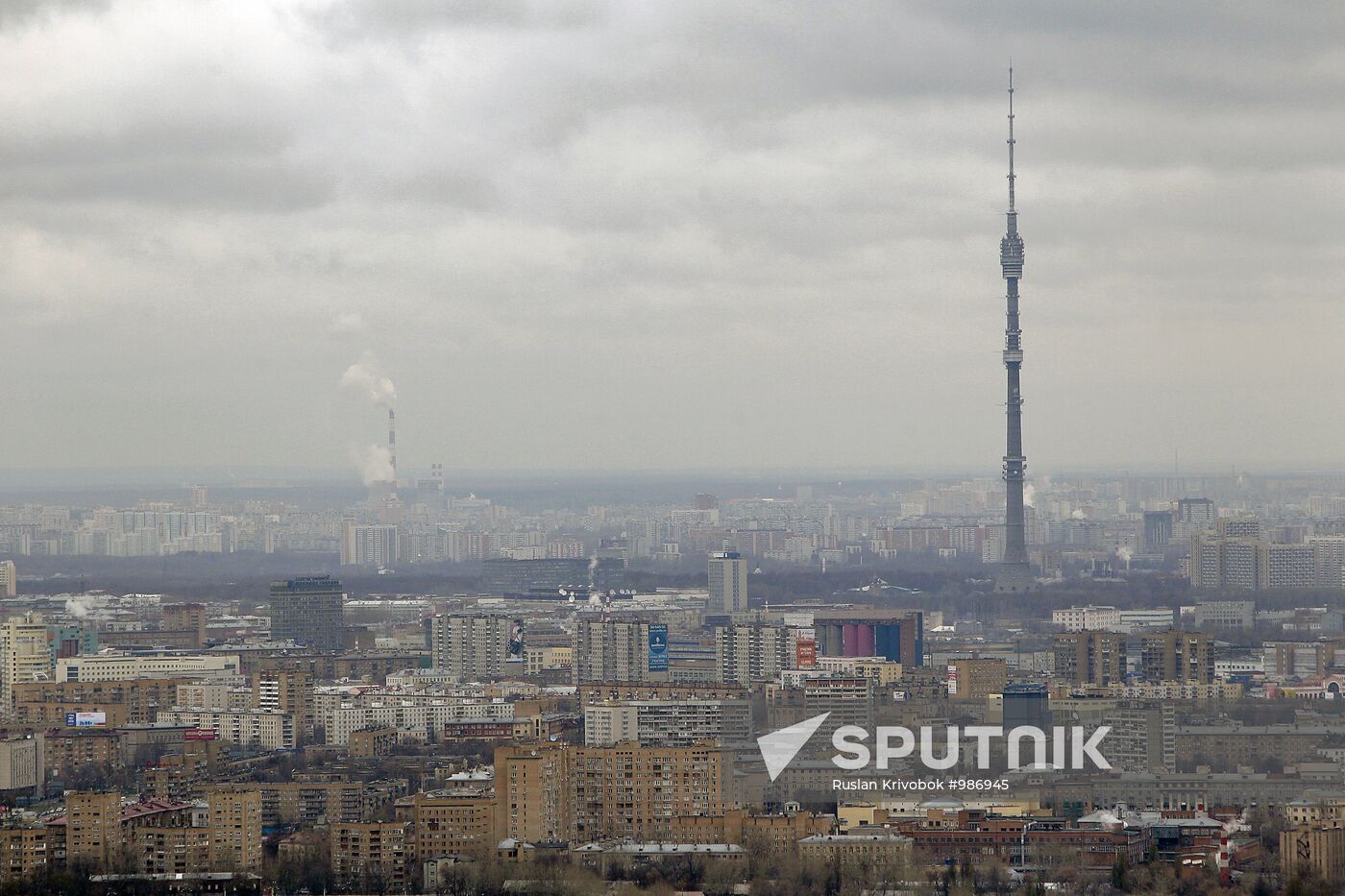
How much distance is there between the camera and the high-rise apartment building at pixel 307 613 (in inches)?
2175

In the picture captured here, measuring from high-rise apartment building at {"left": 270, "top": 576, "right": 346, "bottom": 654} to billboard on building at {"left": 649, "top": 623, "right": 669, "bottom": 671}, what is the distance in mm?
8478

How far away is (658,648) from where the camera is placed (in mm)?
48062

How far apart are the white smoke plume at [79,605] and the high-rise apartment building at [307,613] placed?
13.0 feet

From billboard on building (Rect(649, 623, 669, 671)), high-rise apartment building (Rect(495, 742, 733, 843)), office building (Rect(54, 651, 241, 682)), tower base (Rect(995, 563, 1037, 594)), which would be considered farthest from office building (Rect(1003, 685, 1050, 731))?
tower base (Rect(995, 563, 1037, 594))

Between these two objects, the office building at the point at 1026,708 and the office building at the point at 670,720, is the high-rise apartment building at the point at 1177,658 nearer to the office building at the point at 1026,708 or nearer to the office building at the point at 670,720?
the office building at the point at 1026,708

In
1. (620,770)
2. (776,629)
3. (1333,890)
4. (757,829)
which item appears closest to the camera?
(1333,890)

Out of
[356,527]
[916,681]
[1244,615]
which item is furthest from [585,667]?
[356,527]

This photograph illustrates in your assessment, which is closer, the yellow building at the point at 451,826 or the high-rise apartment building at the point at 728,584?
the yellow building at the point at 451,826

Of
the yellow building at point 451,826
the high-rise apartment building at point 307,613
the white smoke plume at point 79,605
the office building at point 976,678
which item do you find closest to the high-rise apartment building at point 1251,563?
the high-rise apartment building at point 307,613

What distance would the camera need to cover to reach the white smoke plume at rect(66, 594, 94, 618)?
58.0 m

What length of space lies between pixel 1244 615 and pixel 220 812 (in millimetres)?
35022

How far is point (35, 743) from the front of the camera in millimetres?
33594

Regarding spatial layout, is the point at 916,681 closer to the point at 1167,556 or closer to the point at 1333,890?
the point at 1333,890

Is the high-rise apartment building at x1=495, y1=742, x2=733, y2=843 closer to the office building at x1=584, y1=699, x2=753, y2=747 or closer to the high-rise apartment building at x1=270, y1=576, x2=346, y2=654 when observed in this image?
the office building at x1=584, y1=699, x2=753, y2=747
